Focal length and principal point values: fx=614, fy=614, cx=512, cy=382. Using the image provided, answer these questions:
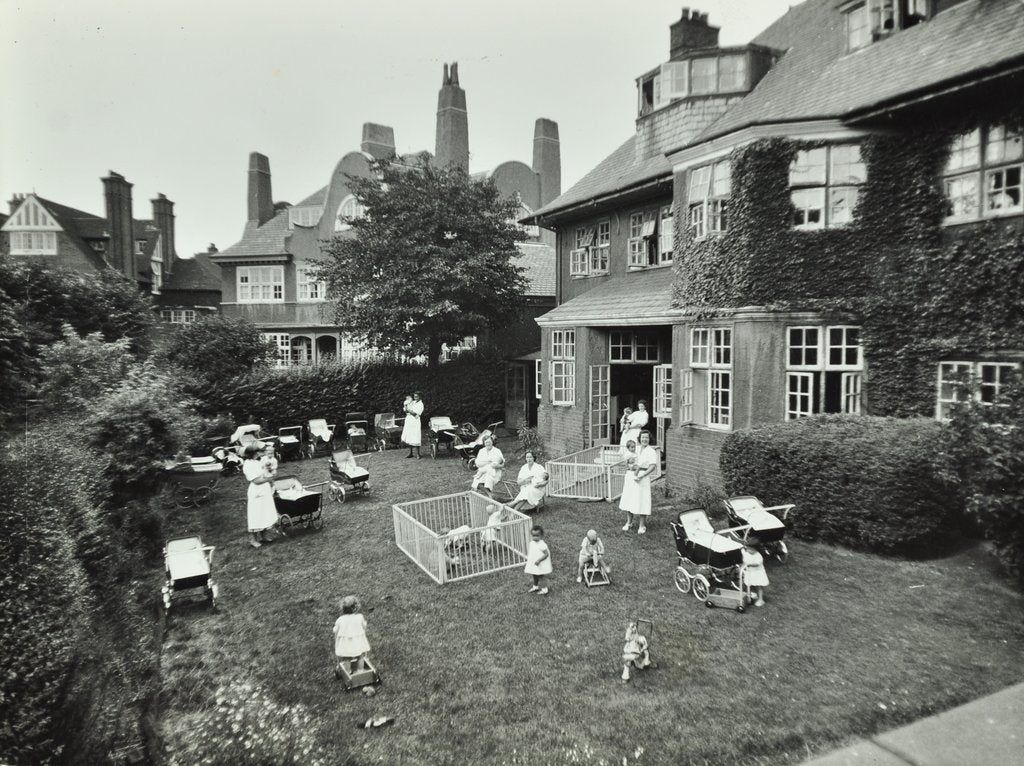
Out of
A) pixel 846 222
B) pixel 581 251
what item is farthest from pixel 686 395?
pixel 581 251

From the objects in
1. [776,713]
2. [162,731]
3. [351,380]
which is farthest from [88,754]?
[351,380]

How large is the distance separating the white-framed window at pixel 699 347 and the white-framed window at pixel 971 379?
15.5 feet

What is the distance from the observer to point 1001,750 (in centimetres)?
579

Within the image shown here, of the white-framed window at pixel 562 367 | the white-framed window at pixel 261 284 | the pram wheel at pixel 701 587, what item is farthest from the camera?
the white-framed window at pixel 261 284

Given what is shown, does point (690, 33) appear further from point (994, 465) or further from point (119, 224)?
point (119, 224)

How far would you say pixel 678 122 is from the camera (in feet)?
59.0

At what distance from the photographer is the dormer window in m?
14.3

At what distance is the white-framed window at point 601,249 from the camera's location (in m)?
21.0

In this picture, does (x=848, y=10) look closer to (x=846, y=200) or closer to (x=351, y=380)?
(x=846, y=200)

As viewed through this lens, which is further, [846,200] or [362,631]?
[846,200]

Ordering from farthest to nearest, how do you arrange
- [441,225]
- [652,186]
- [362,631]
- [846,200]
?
[441,225], [652,186], [846,200], [362,631]

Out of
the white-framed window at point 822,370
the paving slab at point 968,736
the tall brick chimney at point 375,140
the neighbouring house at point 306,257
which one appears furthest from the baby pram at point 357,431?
the tall brick chimney at point 375,140

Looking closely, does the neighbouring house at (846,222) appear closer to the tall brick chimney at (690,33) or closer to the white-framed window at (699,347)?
the white-framed window at (699,347)

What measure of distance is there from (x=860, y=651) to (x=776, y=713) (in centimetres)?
198
